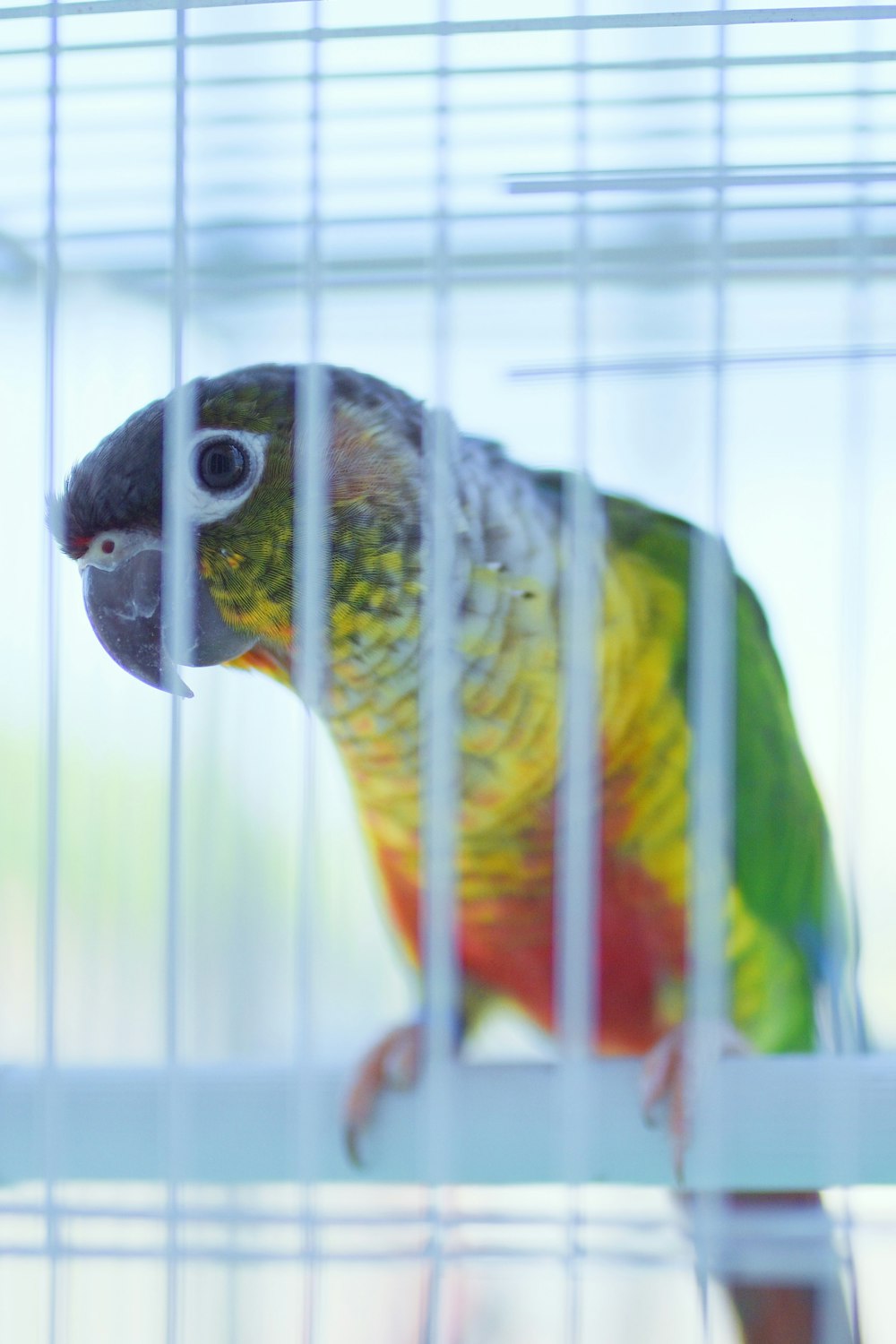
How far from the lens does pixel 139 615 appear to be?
2.19 feet

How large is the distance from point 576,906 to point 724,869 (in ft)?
1.02

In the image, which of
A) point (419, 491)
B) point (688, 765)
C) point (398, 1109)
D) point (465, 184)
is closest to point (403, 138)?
point (465, 184)

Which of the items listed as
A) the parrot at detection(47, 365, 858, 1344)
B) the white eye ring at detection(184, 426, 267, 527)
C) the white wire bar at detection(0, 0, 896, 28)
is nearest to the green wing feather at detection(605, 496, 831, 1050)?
the parrot at detection(47, 365, 858, 1344)

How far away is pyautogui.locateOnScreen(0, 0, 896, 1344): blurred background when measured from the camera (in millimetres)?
552

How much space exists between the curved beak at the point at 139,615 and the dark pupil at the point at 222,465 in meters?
0.06

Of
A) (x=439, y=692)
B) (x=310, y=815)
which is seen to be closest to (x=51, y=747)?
(x=310, y=815)

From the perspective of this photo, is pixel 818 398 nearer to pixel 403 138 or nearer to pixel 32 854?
pixel 403 138

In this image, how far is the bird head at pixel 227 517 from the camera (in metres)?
0.64

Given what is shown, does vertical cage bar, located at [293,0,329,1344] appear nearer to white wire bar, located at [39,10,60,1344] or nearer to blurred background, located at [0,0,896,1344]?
blurred background, located at [0,0,896,1344]

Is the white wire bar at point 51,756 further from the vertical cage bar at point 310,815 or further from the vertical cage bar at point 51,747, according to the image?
the vertical cage bar at point 310,815

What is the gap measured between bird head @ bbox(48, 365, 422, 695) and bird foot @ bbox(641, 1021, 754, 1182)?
0.34 meters

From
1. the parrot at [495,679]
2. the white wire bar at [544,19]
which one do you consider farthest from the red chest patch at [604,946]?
the white wire bar at [544,19]

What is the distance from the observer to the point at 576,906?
1.85 ft

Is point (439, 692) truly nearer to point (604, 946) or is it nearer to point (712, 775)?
point (712, 775)
